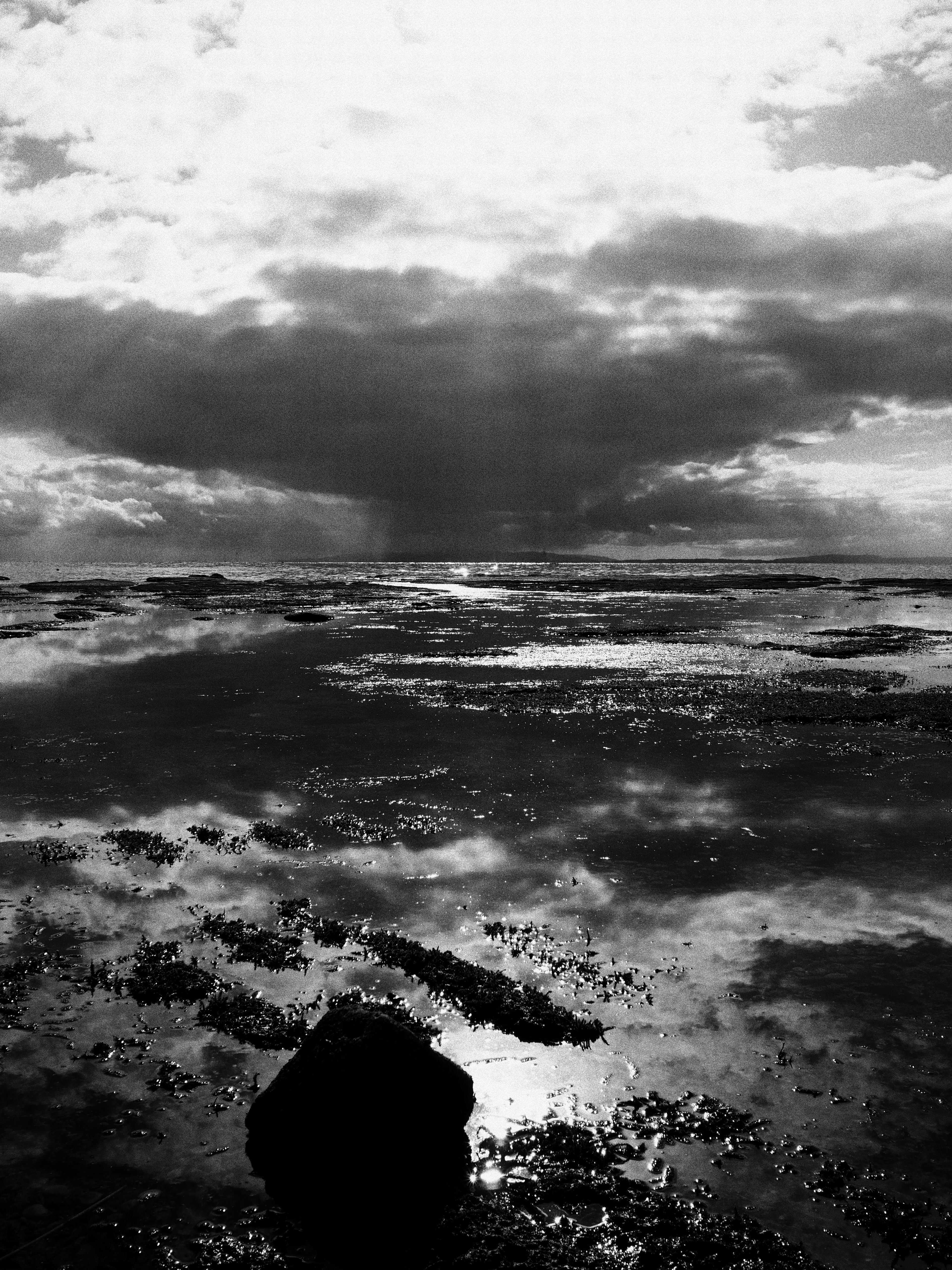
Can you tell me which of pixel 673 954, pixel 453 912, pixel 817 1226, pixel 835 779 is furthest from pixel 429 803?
pixel 817 1226

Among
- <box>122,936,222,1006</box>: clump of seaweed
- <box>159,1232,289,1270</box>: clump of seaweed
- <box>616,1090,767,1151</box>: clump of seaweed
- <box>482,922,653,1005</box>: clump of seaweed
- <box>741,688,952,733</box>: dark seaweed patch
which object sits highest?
<box>741,688,952,733</box>: dark seaweed patch

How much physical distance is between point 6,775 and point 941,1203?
25.8m

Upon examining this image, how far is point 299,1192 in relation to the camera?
9.46 metres

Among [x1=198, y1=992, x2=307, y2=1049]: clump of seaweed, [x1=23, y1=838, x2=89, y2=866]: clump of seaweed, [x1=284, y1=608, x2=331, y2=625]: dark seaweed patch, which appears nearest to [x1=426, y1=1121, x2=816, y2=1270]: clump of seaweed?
[x1=198, y1=992, x2=307, y2=1049]: clump of seaweed

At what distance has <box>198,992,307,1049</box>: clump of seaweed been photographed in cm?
1205

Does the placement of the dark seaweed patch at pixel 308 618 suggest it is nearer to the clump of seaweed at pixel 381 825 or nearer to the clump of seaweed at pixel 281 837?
the clump of seaweed at pixel 381 825

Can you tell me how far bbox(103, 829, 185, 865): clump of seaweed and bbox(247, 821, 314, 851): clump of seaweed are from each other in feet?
5.79

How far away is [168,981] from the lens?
13.6 m

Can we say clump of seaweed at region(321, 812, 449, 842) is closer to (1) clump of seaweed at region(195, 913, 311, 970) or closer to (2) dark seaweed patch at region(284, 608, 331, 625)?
(1) clump of seaweed at region(195, 913, 311, 970)

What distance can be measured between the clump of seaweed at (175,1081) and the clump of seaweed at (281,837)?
332 inches

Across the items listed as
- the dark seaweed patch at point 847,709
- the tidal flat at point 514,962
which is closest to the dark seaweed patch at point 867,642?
the dark seaweed patch at point 847,709

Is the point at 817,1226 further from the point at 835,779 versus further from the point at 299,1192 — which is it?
the point at 835,779

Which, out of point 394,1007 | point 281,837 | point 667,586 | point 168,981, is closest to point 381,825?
point 281,837

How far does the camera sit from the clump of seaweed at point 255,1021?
475 inches
